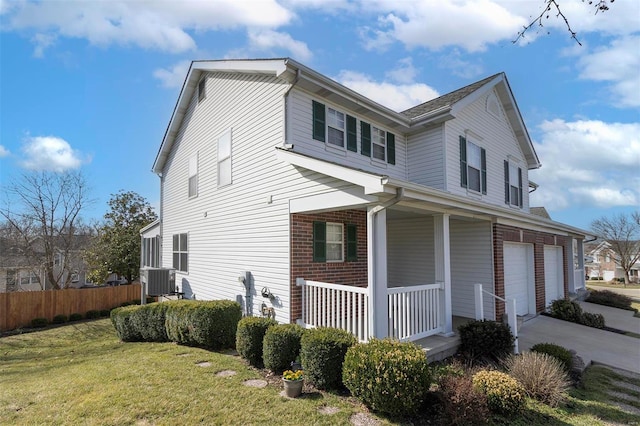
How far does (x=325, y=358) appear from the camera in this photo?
207 inches

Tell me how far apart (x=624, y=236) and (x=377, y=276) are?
57.0 m

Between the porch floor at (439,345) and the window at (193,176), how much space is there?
9.30 meters

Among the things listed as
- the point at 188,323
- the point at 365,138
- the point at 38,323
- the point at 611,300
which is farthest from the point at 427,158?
the point at 38,323

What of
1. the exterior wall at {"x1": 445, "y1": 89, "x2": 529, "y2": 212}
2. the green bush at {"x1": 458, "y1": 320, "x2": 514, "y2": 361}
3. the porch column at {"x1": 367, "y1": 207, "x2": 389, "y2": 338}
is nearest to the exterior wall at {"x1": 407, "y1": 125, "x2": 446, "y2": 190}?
the exterior wall at {"x1": 445, "y1": 89, "x2": 529, "y2": 212}

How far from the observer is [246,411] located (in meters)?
4.55

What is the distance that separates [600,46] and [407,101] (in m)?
10.5

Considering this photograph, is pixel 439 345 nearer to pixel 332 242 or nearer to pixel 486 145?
pixel 332 242

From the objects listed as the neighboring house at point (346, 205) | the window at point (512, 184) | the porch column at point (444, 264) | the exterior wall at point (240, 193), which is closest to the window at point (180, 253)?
the neighboring house at point (346, 205)

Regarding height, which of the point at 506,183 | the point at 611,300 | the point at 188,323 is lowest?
the point at 611,300

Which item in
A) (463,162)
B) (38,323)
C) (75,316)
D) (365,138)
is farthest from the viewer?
(75,316)

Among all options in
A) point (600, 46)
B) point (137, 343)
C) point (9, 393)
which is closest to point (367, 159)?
point (600, 46)

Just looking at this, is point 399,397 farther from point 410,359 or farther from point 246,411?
point 246,411

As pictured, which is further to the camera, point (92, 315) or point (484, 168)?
point (92, 315)

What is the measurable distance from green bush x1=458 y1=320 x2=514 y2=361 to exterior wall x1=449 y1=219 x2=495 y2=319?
2240 millimetres
